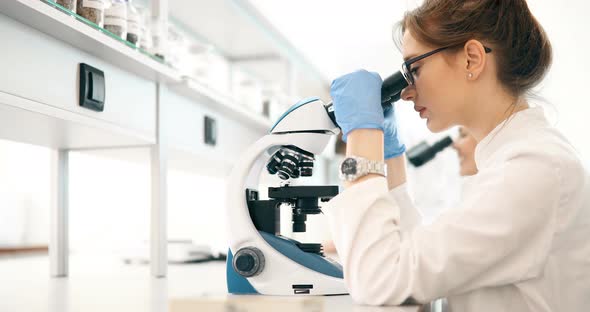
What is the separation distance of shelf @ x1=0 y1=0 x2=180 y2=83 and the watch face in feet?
2.28

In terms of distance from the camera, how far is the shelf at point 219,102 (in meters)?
1.87

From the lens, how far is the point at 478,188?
85cm

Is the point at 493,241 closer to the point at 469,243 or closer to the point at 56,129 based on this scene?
the point at 469,243

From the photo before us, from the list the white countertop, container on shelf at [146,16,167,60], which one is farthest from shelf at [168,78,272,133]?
the white countertop

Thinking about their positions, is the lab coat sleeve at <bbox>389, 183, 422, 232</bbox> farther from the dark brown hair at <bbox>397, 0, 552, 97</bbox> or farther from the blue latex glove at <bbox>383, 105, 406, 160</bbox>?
the dark brown hair at <bbox>397, 0, 552, 97</bbox>

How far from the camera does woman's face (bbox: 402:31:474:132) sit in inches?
39.8

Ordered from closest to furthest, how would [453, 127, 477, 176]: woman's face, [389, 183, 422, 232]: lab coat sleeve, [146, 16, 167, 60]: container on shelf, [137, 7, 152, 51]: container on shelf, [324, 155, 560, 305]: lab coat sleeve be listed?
[324, 155, 560, 305]: lab coat sleeve → [389, 183, 422, 232]: lab coat sleeve → [137, 7, 152, 51]: container on shelf → [146, 16, 167, 60]: container on shelf → [453, 127, 477, 176]: woman's face

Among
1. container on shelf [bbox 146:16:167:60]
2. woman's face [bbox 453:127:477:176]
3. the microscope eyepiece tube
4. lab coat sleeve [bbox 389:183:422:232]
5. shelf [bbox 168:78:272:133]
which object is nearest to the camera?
the microscope eyepiece tube

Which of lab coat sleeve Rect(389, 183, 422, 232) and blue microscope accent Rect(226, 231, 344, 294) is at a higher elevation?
lab coat sleeve Rect(389, 183, 422, 232)

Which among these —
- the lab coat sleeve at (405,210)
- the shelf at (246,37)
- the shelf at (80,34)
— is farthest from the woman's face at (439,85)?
the shelf at (246,37)

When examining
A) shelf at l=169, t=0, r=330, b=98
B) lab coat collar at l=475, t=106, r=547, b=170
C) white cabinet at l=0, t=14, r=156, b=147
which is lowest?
lab coat collar at l=475, t=106, r=547, b=170

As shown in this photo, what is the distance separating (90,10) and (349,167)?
2.58 feet

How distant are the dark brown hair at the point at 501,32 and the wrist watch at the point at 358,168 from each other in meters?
0.28

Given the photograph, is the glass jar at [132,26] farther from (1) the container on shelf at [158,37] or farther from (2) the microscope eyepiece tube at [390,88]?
(2) the microscope eyepiece tube at [390,88]
